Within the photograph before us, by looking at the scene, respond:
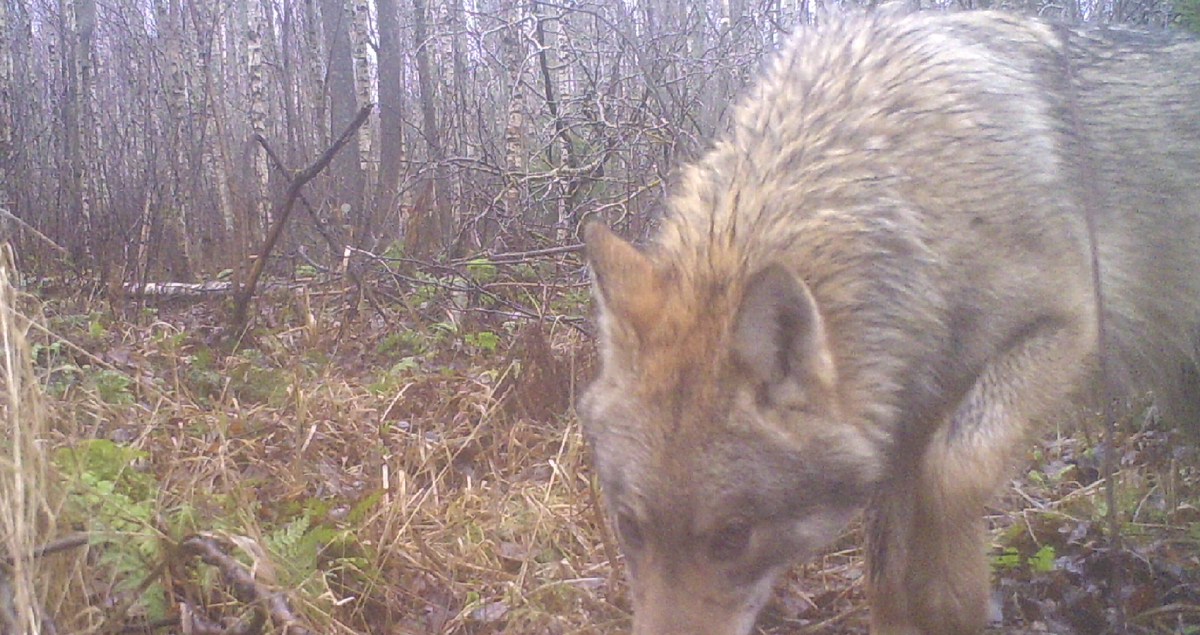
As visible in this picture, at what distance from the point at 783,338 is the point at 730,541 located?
20.5 inches

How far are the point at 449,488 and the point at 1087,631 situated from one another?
2453 millimetres

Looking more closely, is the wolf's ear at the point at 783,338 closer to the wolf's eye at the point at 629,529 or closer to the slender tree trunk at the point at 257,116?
the wolf's eye at the point at 629,529

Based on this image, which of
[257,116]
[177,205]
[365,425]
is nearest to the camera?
[365,425]

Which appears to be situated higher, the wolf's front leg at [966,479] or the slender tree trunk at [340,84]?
the slender tree trunk at [340,84]

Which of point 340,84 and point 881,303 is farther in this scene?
point 340,84

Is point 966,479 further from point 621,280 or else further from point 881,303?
point 621,280

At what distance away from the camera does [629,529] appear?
2.54 m

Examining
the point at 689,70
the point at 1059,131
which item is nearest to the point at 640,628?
the point at 1059,131

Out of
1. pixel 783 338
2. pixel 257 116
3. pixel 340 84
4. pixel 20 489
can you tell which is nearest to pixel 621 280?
pixel 783 338

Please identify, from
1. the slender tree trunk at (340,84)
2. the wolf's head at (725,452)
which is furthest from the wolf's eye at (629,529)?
the slender tree trunk at (340,84)

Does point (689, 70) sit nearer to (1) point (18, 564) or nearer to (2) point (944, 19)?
(2) point (944, 19)

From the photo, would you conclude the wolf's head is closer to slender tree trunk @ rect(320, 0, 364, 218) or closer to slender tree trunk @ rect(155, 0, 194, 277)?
slender tree trunk @ rect(155, 0, 194, 277)

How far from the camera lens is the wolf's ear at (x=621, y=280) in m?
2.66

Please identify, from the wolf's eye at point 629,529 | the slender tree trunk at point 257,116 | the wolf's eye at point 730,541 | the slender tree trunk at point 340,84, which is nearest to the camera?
the wolf's eye at point 730,541
